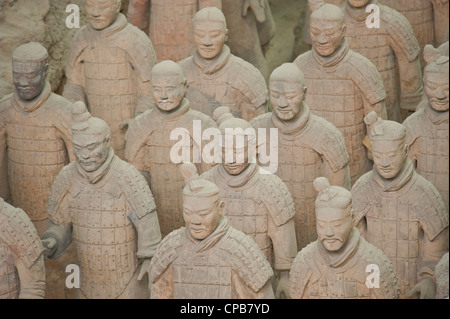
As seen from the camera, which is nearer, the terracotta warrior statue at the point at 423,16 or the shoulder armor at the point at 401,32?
the shoulder armor at the point at 401,32

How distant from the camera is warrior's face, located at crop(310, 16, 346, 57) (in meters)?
9.63

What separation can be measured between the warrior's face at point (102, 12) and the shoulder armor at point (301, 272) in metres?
2.83

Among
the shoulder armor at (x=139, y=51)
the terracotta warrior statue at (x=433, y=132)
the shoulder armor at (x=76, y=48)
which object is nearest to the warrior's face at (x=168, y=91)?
the shoulder armor at (x=139, y=51)

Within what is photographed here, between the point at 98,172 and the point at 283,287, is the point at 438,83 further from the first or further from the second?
the point at 98,172

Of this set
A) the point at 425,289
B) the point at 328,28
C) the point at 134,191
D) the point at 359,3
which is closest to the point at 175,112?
the point at 134,191

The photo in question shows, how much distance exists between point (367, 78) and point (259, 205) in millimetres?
1593

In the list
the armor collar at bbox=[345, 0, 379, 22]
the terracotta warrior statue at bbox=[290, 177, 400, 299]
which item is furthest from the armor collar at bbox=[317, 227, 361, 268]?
the armor collar at bbox=[345, 0, 379, 22]

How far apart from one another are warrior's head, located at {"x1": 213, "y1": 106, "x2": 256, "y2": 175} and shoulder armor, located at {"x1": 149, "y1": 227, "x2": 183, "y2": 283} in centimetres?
66

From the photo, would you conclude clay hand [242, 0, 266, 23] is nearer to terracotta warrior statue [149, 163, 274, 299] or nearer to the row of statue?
the row of statue

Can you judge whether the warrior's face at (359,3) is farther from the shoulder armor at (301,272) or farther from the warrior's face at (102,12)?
the shoulder armor at (301,272)

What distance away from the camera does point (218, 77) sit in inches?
389

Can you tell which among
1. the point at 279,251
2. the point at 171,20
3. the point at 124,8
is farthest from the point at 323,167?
the point at 124,8

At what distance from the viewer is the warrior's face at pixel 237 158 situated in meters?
8.36

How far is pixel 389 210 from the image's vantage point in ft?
28.1
